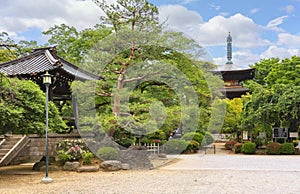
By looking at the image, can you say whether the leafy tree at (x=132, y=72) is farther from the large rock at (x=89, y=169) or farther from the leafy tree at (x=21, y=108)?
the leafy tree at (x=21, y=108)

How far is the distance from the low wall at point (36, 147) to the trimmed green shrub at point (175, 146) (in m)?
4.22

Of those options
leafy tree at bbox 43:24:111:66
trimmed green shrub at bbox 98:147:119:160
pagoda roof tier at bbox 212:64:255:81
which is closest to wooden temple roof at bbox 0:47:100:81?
trimmed green shrub at bbox 98:147:119:160

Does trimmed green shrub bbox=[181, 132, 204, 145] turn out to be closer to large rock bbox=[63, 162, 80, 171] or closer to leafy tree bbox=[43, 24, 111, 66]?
leafy tree bbox=[43, 24, 111, 66]

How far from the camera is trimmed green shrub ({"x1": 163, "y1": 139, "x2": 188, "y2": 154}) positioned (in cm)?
1456

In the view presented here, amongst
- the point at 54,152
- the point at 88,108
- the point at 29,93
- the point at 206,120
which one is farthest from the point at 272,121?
the point at 29,93

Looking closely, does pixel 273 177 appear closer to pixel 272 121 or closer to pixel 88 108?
pixel 88 108

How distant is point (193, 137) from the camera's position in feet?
56.8

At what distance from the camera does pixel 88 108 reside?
11602 mm

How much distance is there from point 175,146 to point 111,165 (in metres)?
6.04

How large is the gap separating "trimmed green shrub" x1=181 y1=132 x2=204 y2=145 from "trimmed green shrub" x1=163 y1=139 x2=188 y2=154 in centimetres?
109

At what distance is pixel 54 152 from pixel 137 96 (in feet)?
10.8

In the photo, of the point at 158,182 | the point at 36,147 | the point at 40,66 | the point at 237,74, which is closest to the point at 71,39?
the point at 40,66

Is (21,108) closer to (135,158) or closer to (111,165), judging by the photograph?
(111,165)

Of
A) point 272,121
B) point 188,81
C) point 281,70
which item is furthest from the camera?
point 281,70
